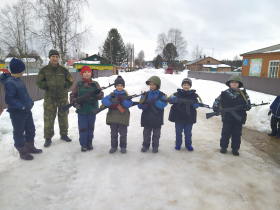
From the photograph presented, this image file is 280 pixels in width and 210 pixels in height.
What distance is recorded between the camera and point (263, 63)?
16828 mm

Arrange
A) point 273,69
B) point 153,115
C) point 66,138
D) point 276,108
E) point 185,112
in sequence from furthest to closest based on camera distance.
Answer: point 273,69
point 276,108
point 66,138
point 185,112
point 153,115

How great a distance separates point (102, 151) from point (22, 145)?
4.99ft

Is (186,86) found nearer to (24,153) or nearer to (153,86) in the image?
(153,86)

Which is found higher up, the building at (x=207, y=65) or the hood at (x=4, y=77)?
the building at (x=207, y=65)

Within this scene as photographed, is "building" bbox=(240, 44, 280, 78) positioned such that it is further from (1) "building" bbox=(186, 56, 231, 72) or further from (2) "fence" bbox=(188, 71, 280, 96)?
(1) "building" bbox=(186, 56, 231, 72)

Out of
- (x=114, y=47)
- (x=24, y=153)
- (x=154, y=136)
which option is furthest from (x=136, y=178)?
(x=114, y=47)

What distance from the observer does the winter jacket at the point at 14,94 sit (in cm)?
314

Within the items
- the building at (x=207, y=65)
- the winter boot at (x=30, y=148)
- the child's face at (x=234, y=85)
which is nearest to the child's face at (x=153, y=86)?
the child's face at (x=234, y=85)

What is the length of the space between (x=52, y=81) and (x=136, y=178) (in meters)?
2.72

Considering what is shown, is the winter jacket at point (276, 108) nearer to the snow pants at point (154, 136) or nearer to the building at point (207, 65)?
the snow pants at point (154, 136)

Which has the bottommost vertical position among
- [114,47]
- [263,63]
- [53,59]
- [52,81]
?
[52,81]

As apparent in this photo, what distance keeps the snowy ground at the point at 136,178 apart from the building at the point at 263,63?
48.8ft

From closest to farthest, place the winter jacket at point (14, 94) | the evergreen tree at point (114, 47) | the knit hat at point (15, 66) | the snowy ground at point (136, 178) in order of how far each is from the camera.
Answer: the snowy ground at point (136, 178) → the winter jacket at point (14, 94) → the knit hat at point (15, 66) → the evergreen tree at point (114, 47)

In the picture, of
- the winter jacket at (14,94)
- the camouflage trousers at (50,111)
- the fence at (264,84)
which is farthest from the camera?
the fence at (264,84)
